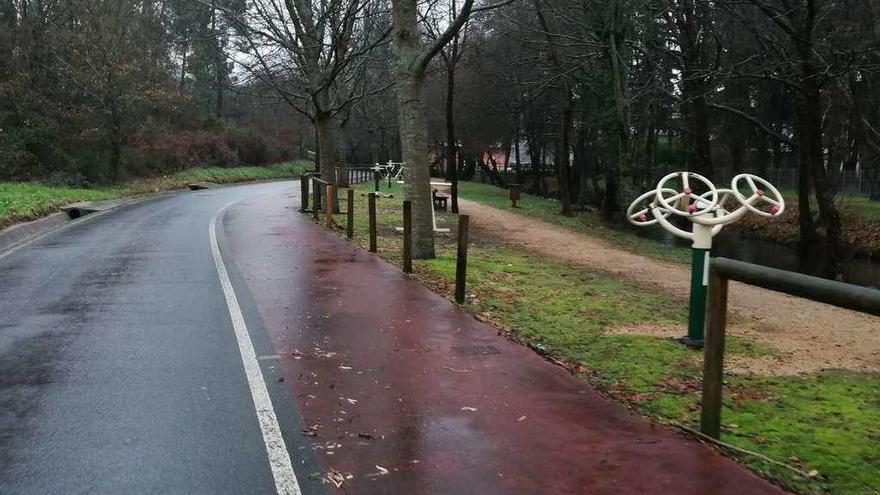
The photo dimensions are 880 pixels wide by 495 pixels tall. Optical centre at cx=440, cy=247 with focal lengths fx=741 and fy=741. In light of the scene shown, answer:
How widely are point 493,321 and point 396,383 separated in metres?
2.62

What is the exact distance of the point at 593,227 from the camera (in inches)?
1052

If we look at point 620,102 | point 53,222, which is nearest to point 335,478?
point 53,222

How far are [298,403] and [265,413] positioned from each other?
28 cm

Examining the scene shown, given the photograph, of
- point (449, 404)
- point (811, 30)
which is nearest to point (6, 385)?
point (449, 404)

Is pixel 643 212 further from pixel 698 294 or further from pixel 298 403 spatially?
pixel 298 403

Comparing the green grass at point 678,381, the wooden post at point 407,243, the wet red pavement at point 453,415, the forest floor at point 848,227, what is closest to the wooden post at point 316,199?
the wooden post at point 407,243

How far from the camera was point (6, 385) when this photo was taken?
5633mm

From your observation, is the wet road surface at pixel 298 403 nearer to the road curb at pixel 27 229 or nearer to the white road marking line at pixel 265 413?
the white road marking line at pixel 265 413

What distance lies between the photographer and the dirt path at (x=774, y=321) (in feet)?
23.7

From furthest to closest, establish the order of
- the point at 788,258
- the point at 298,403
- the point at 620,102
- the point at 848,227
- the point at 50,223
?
1. the point at 848,227
2. the point at 788,258
3. the point at 620,102
4. the point at 50,223
5. the point at 298,403

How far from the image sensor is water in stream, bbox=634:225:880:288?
21.1 m

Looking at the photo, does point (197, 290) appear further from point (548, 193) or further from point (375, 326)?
point (548, 193)

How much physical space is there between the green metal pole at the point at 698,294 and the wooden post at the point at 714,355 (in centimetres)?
228

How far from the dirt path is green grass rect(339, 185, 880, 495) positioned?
1.19 feet
